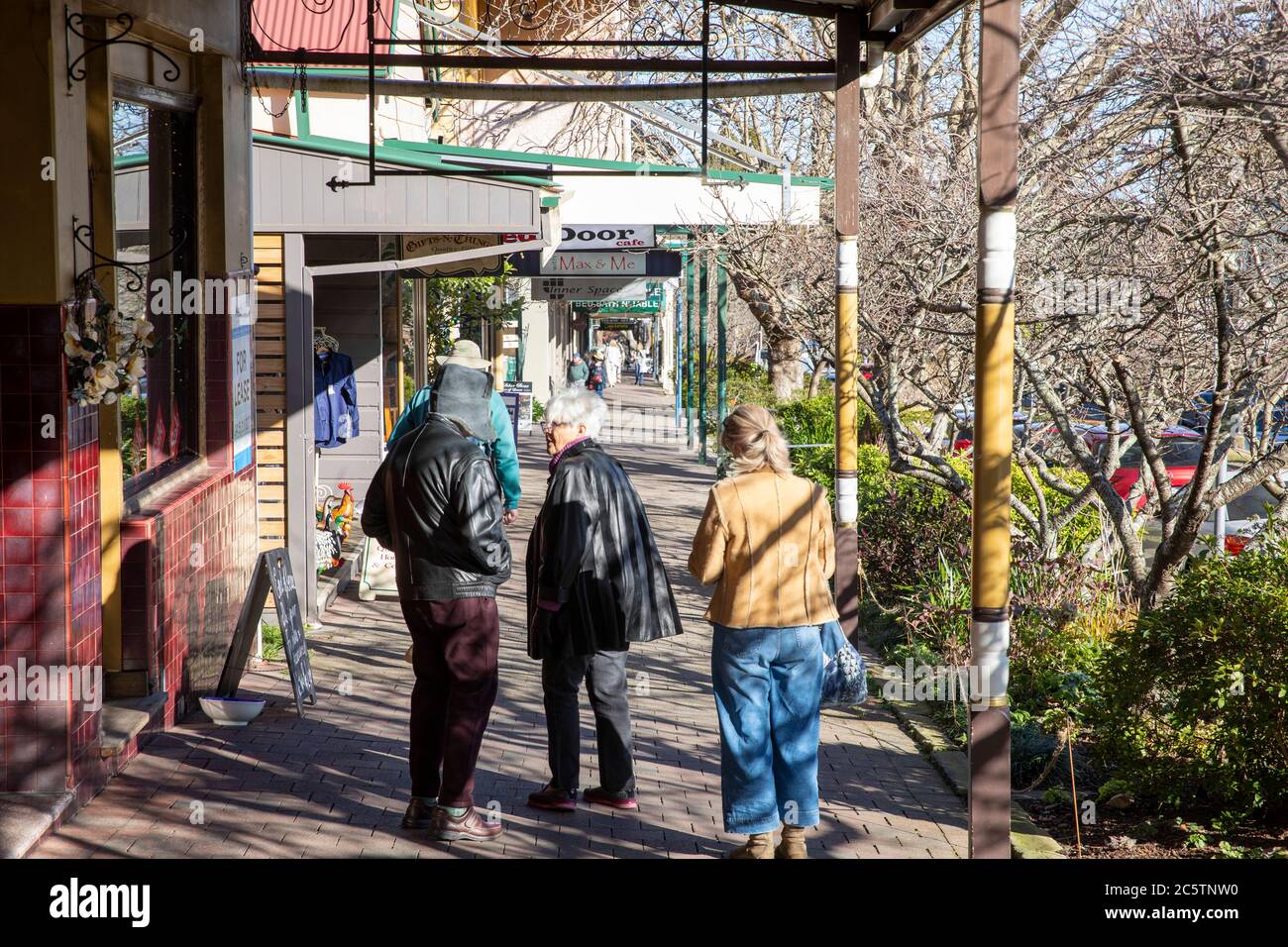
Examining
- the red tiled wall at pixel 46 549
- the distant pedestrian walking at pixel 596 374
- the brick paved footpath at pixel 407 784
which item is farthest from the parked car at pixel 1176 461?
the distant pedestrian walking at pixel 596 374

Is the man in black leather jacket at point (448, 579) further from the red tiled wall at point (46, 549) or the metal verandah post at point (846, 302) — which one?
the metal verandah post at point (846, 302)

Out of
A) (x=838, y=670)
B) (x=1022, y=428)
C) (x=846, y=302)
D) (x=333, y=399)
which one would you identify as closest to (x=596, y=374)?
(x=1022, y=428)

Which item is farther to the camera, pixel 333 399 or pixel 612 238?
pixel 612 238

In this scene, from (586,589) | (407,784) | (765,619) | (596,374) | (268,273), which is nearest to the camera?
(765,619)

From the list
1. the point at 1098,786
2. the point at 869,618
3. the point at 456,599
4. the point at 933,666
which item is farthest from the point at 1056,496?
the point at 456,599

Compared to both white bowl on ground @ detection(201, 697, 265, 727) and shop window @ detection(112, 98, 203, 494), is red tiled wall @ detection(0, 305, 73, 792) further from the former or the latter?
white bowl on ground @ detection(201, 697, 265, 727)

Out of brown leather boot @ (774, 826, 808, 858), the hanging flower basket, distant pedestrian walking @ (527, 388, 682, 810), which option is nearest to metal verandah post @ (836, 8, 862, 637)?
distant pedestrian walking @ (527, 388, 682, 810)

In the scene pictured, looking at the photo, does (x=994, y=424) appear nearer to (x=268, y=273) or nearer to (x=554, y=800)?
(x=554, y=800)

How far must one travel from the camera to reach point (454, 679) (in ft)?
17.1

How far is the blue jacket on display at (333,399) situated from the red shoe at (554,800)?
6385 millimetres

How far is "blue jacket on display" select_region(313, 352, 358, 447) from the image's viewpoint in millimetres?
11703

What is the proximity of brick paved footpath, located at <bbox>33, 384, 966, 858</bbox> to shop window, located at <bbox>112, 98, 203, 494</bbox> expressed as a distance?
141 cm

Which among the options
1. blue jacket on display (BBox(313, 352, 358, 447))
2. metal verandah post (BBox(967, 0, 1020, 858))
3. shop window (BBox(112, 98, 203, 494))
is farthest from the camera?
blue jacket on display (BBox(313, 352, 358, 447))

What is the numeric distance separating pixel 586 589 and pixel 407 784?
129cm
